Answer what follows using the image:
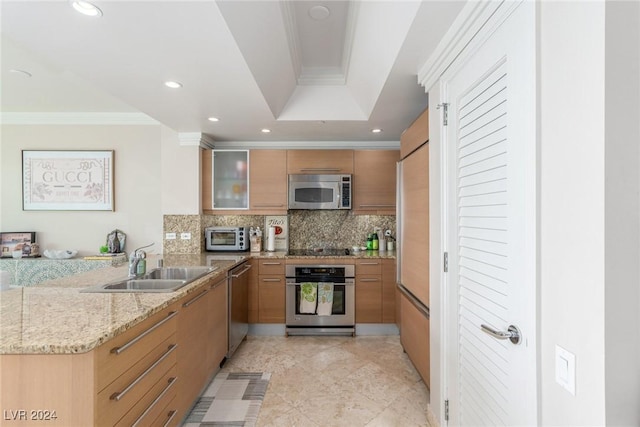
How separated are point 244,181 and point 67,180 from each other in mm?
2121

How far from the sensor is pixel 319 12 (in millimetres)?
1974

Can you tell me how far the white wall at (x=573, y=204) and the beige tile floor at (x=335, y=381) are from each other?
1.41m

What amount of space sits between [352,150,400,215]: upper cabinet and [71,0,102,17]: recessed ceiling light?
2.72 meters

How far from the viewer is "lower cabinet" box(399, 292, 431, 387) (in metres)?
2.11

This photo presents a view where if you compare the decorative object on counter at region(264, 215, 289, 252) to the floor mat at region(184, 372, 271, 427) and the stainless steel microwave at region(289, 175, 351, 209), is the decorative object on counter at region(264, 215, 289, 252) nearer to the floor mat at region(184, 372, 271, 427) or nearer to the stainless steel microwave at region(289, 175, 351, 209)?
the stainless steel microwave at region(289, 175, 351, 209)

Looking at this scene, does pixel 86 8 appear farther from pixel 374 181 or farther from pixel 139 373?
pixel 374 181

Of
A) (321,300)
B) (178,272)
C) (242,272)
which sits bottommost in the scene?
(321,300)

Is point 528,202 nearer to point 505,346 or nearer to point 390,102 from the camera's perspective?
point 505,346

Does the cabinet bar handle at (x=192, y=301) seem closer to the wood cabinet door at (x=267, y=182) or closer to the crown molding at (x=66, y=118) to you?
the wood cabinet door at (x=267, y=182)

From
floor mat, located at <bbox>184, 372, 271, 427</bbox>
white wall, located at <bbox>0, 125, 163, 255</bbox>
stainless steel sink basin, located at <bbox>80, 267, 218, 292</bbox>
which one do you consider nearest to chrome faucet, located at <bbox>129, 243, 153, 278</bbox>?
stainless steel sink basin, located at <bbox>80, 267, 218, 292</bbox>

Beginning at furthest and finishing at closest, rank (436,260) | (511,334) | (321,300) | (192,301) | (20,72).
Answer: (321,300) → (20,72) → (192,301) → (436,260) → (511,334)

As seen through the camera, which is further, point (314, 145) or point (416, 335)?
→ point (314, 145)

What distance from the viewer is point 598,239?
2.36 ft
